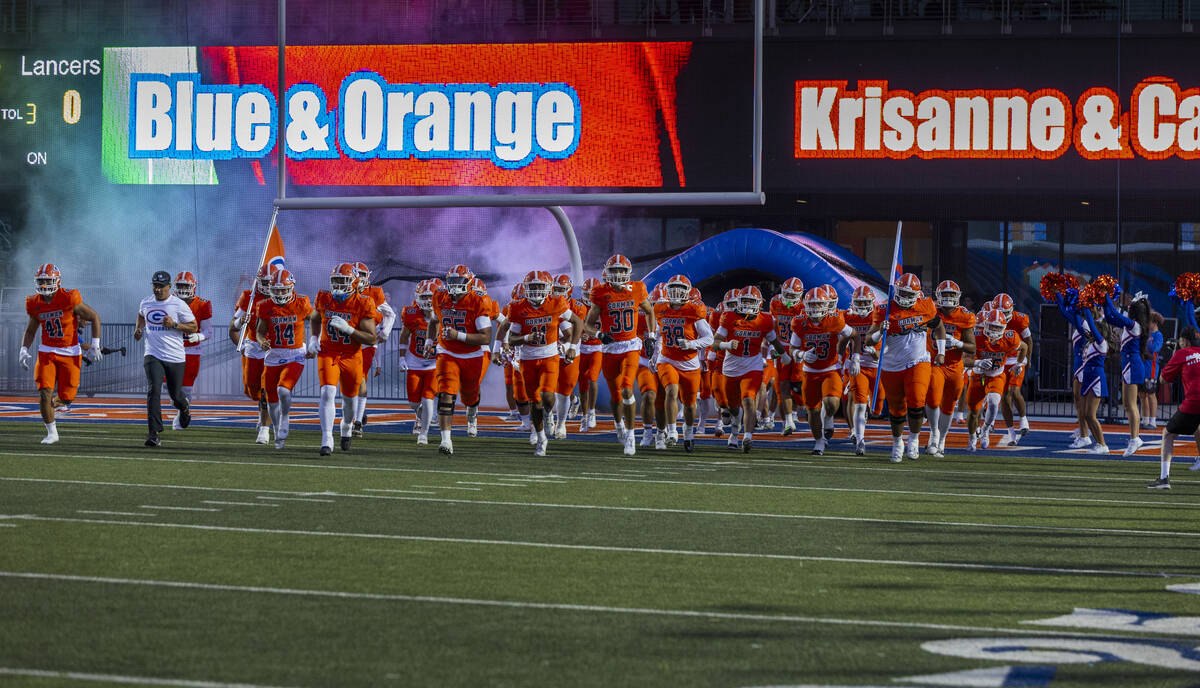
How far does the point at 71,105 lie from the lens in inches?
1085

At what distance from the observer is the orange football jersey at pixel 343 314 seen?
1516 centimetres

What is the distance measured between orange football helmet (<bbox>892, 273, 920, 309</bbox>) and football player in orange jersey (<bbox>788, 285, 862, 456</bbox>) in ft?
2.20

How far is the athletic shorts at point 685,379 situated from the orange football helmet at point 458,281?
7.41ft

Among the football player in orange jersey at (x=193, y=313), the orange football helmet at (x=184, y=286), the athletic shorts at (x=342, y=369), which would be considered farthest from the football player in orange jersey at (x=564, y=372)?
the orange football helmet at (x=184, y=286)

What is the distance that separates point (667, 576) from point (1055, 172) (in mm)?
18181

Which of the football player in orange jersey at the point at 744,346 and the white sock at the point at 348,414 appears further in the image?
the football player in orange jersey at the point at 744,346

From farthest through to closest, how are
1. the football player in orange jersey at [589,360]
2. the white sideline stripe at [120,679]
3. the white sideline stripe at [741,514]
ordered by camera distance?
1. the football player in orange jersey at [589,360]
2. the white sideline stripe at [741,514]
3. the white sideline stripe at [120,679]

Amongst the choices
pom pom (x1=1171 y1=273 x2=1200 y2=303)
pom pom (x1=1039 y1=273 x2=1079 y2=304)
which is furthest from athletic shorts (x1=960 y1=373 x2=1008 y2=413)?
pom pom (x1=1171 y1=273 x2=1200 y2=303)

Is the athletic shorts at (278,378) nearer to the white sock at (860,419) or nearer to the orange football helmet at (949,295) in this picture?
the white sock at (860,419)

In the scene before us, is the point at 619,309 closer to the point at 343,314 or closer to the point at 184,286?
the point at 343,314

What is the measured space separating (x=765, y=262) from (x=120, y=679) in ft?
59.8

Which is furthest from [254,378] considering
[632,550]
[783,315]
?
[632,550]

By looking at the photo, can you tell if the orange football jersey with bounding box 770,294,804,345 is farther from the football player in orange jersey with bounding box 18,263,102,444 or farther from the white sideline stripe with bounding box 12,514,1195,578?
the white sideline stripe with bounding box 12,514,1195,578

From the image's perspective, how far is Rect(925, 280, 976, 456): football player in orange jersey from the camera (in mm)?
16609
